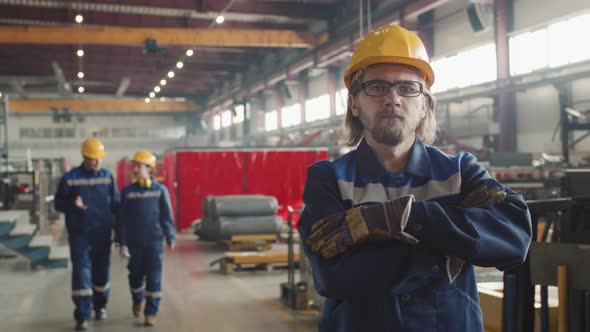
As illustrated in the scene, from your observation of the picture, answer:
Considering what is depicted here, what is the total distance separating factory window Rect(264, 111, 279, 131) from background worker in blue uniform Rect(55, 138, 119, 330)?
23068 mm

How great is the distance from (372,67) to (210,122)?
38.5 m

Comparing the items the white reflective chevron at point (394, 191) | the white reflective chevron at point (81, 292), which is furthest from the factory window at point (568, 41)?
the white reflective chevron at point (394, 191)

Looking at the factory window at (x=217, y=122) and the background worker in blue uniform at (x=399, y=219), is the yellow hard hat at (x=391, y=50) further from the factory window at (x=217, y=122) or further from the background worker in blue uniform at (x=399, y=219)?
the factory window at (x=217, y=122)

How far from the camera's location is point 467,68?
16.4 m

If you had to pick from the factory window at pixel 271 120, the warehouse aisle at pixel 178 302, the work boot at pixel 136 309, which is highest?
the factory window at pixel 271 120

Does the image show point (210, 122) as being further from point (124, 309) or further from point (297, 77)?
point (124, 309)

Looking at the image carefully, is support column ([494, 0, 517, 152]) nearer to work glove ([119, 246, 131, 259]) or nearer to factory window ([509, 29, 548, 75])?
factory window ([509, 29, 548, 75])

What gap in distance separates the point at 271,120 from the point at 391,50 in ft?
96.9

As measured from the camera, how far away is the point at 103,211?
709 centimetres

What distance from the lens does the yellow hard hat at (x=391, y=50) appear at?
2.08 meters

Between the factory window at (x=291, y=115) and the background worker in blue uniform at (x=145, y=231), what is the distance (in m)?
20.6

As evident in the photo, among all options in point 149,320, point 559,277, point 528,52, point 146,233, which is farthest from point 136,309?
point 528,52

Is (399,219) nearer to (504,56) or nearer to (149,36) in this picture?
(504,56)

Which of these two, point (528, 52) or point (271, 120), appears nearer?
point (528, 52)
